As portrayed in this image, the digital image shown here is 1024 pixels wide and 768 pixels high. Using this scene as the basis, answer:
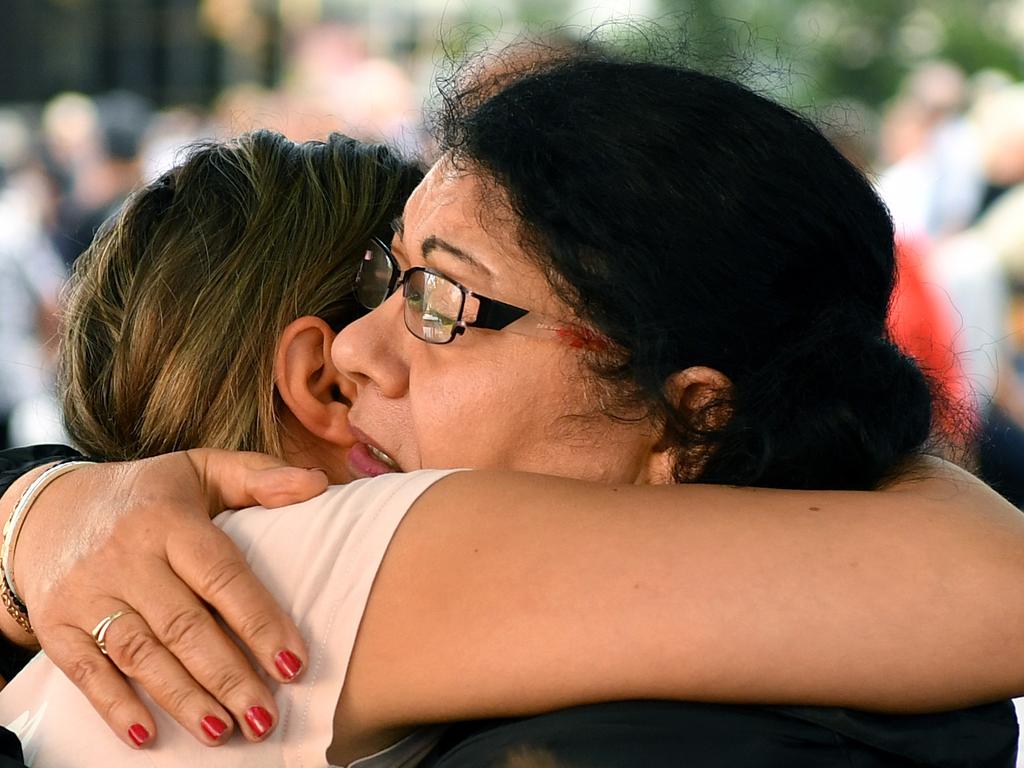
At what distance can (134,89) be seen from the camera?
23.7 m

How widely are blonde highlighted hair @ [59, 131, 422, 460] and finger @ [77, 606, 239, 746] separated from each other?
71 cm

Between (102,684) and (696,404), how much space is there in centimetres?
102

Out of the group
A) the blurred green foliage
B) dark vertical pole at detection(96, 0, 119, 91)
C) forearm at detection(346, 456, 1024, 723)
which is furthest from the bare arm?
dark vertical pole at detection(96, 0, 119, 91)

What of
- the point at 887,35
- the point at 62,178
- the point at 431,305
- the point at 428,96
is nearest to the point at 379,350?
the point at 431,305

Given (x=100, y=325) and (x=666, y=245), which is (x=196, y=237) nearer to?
(x=100, y=325)

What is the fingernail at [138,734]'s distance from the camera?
1690 mm

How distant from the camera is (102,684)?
68.1 inches

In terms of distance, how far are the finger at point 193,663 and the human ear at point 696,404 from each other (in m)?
0.80

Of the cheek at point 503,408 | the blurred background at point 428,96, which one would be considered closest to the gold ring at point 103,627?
the cheek at point 503,408

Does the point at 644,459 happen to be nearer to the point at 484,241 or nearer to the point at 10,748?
the point at 484,241

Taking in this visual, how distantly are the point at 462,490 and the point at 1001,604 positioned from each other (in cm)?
73

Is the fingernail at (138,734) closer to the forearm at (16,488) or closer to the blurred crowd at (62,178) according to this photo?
the forearm at (16,488)

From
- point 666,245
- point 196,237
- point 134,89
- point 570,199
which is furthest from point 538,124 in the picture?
point 134,89

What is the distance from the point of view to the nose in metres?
2.32
